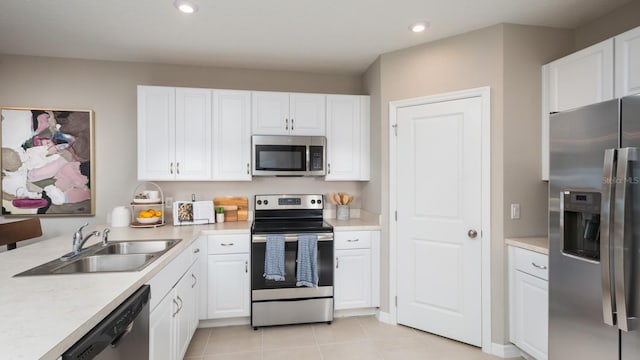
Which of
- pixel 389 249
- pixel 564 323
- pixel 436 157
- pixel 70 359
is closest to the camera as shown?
pixel 70 359

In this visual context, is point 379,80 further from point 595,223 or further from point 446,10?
point 595,223

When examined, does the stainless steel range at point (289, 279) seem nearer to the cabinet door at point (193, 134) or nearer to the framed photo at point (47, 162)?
the cabinet door at point (193, 134)

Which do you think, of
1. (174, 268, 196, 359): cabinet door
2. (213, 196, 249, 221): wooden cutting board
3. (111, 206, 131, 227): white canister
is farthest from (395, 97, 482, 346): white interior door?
(111, 206, 131, 227): white canister

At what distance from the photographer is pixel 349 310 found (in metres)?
2.96

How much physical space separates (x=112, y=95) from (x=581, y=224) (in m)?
3.93

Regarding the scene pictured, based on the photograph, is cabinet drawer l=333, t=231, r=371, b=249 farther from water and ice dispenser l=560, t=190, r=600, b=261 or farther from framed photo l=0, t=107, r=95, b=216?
framed photo l=0, t=107, r=95, b=216

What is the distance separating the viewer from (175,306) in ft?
6.54

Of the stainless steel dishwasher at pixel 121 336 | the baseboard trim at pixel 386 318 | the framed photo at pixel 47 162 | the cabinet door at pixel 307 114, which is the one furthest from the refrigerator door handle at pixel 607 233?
the framed photo at pixel 47 162

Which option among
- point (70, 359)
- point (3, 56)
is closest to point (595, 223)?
point (70, 359)

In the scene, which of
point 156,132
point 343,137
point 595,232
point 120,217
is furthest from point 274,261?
point 595,232

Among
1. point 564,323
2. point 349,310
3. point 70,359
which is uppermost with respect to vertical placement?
point 70,359

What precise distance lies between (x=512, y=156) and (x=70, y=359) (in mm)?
2734

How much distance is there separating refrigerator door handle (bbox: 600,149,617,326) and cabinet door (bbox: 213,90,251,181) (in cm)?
262

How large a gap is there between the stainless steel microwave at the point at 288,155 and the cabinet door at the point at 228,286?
0.86 m
